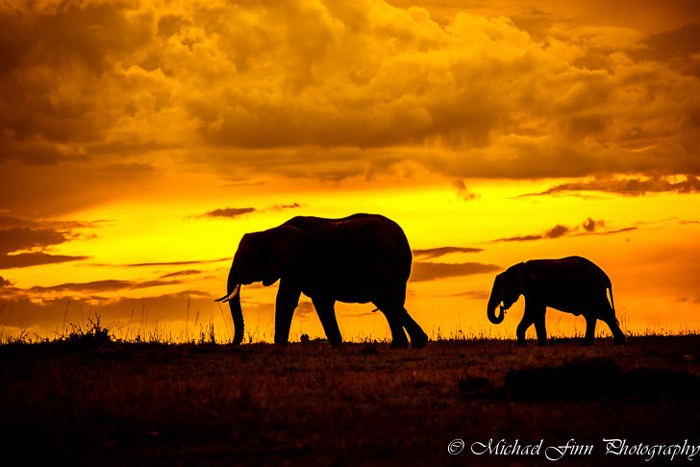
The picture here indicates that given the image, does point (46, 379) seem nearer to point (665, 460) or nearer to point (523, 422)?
point (523, 422)

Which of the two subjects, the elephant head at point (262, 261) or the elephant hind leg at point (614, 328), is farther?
the elephant hind leg at point (614, 328)

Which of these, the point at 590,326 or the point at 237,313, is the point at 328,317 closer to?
the point at 237,313

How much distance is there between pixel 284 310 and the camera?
28.5 meters

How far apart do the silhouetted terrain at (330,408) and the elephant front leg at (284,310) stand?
4.81 metres

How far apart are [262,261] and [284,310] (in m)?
1.59

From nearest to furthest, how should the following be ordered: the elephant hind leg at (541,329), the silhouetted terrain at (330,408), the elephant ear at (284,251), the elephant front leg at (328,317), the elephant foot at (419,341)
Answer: the silhouetted terrain at (330,408)
the elephant foot at (419,341)
the elephant ear at (284,251)
the elephant front leg at (328,317)
the elephant hind leg at (541,329)

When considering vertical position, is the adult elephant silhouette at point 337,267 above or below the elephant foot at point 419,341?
above

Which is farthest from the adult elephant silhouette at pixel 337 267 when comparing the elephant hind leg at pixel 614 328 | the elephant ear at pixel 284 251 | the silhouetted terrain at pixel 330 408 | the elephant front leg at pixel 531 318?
the elephant hind leg at pixel 614 328

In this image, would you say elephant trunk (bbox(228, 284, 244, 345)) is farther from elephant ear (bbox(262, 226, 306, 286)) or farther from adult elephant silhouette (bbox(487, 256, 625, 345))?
adult elephant silhouette (bbox(487, 256, 625, 345))

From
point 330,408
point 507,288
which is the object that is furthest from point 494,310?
point 330,408

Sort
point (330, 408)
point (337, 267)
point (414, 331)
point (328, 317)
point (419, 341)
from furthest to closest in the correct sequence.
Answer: point (328, 317), point (337, 267), point (414, 331), point (419, 341), point (330, 408)

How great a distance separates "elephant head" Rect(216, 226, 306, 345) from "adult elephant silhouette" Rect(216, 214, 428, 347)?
1.0 inches

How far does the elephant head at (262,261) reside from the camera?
2848 cm

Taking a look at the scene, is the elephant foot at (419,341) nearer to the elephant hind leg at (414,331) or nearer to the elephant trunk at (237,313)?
the elephant hind leg at (414,331)
